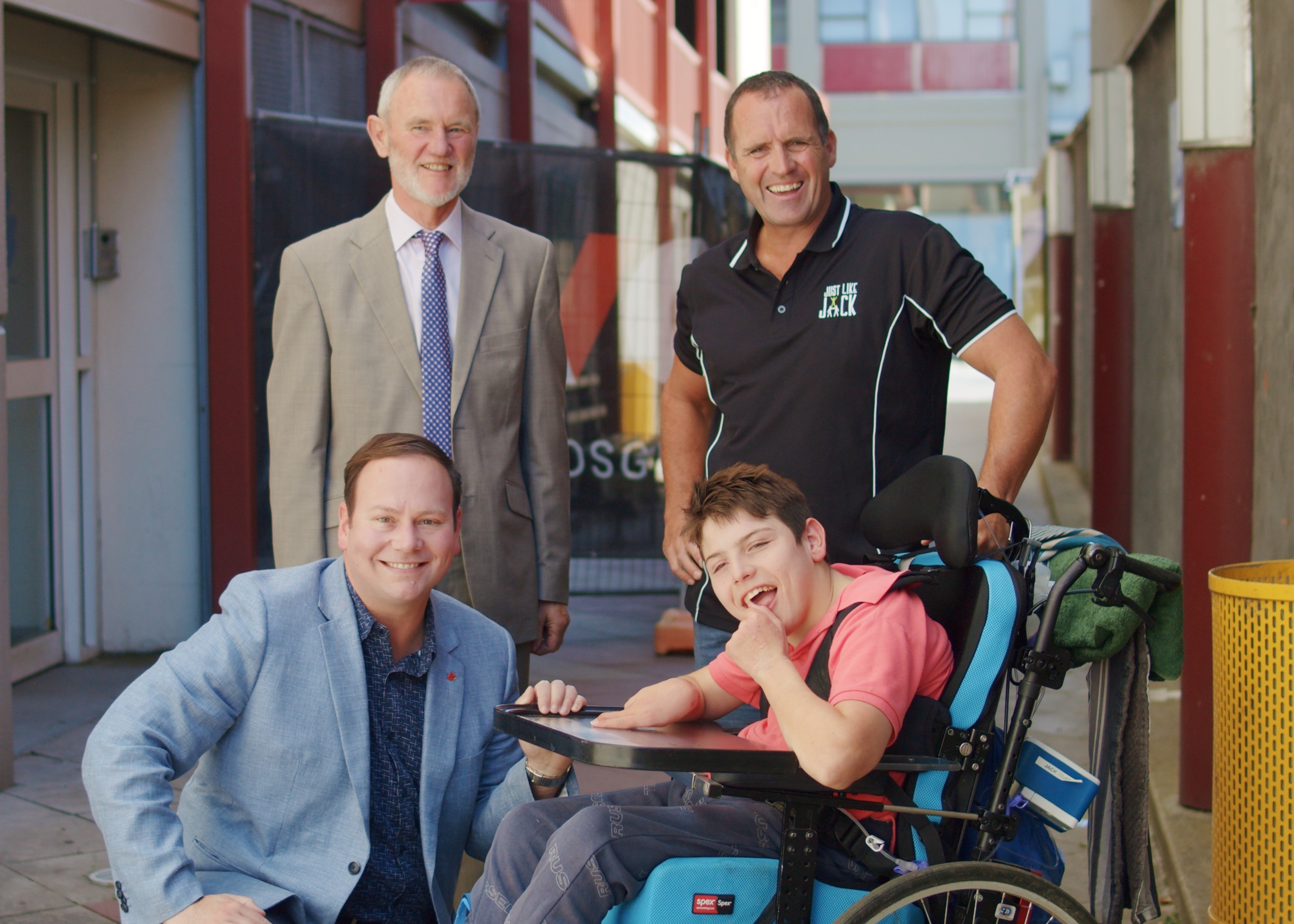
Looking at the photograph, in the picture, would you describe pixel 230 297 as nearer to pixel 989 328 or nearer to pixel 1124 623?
pixel 989 328

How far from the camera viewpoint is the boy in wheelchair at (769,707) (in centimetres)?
214

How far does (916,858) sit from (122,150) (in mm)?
4972

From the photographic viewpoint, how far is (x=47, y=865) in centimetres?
382

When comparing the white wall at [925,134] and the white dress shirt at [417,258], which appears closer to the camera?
the white dress shirt at [417,258]

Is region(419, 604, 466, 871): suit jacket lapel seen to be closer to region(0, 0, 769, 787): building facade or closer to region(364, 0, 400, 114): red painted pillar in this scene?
region(0, 0, 769, 787): building facade

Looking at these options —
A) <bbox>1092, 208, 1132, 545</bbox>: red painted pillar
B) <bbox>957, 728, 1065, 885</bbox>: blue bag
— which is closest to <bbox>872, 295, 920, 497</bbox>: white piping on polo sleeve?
<bbox>957, 728, 1065, 885</bbox>: blue bag

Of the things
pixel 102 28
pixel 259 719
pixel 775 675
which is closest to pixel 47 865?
pixel 259 719

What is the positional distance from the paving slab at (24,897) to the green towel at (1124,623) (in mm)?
2610

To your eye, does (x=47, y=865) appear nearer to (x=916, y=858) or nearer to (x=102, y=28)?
(x=916, y=858)

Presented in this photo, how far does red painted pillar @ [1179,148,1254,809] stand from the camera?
4117 mm

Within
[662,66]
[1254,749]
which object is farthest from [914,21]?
[1254,749]

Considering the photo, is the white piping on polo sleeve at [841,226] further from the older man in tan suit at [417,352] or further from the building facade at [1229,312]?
the building facade at [1229,312]

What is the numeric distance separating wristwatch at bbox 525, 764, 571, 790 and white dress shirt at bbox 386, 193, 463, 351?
3.74ft

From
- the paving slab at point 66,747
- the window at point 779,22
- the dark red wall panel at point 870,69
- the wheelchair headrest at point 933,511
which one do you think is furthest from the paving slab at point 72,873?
the window at point 779,22
